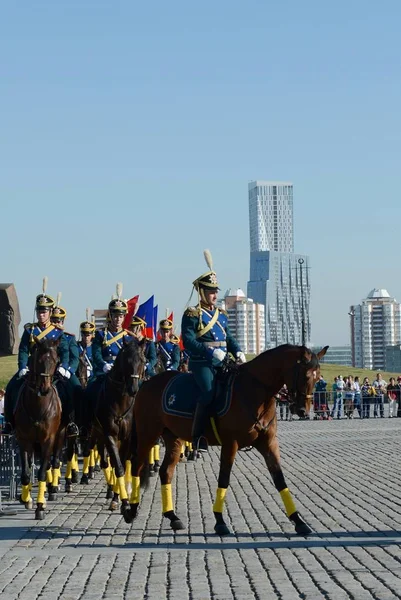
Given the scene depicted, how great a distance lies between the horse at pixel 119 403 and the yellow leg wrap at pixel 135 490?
0.85 meters

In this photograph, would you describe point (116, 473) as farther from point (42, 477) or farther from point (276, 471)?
point (276, 471)

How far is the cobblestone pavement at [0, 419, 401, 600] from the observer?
9.98m

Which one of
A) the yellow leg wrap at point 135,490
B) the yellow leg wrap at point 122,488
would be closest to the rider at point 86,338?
the yellow leg wrap at point 122,488

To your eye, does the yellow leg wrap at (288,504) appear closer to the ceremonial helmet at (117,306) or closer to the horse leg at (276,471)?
the horse leg at (276,471)

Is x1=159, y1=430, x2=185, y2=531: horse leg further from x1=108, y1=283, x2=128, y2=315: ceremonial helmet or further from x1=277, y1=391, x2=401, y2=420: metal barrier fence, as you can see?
x1=277, y1=391, x2=401, y2=420: metal barrier fence

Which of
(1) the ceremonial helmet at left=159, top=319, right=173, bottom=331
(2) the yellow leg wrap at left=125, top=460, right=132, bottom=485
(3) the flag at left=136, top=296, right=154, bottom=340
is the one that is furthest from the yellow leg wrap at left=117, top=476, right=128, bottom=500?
(3) the flag at left=136, top=296, right=154, bottom=340

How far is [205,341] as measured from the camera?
14.3 m

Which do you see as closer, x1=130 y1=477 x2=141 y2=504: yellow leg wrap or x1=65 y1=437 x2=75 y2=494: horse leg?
x1=130 y1=477 x2=141 y2=504: yellow leg wrap

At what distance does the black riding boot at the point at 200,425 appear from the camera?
543 inches

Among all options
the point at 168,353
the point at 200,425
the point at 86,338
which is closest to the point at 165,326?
the point at 168,353

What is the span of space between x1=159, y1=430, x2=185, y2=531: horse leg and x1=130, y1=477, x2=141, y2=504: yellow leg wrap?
46cm

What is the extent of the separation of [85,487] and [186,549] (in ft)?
26.1

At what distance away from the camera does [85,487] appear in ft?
65.7

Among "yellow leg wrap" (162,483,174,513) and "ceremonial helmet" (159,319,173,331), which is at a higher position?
"ceremonial helmet" (159,319,173,331)
